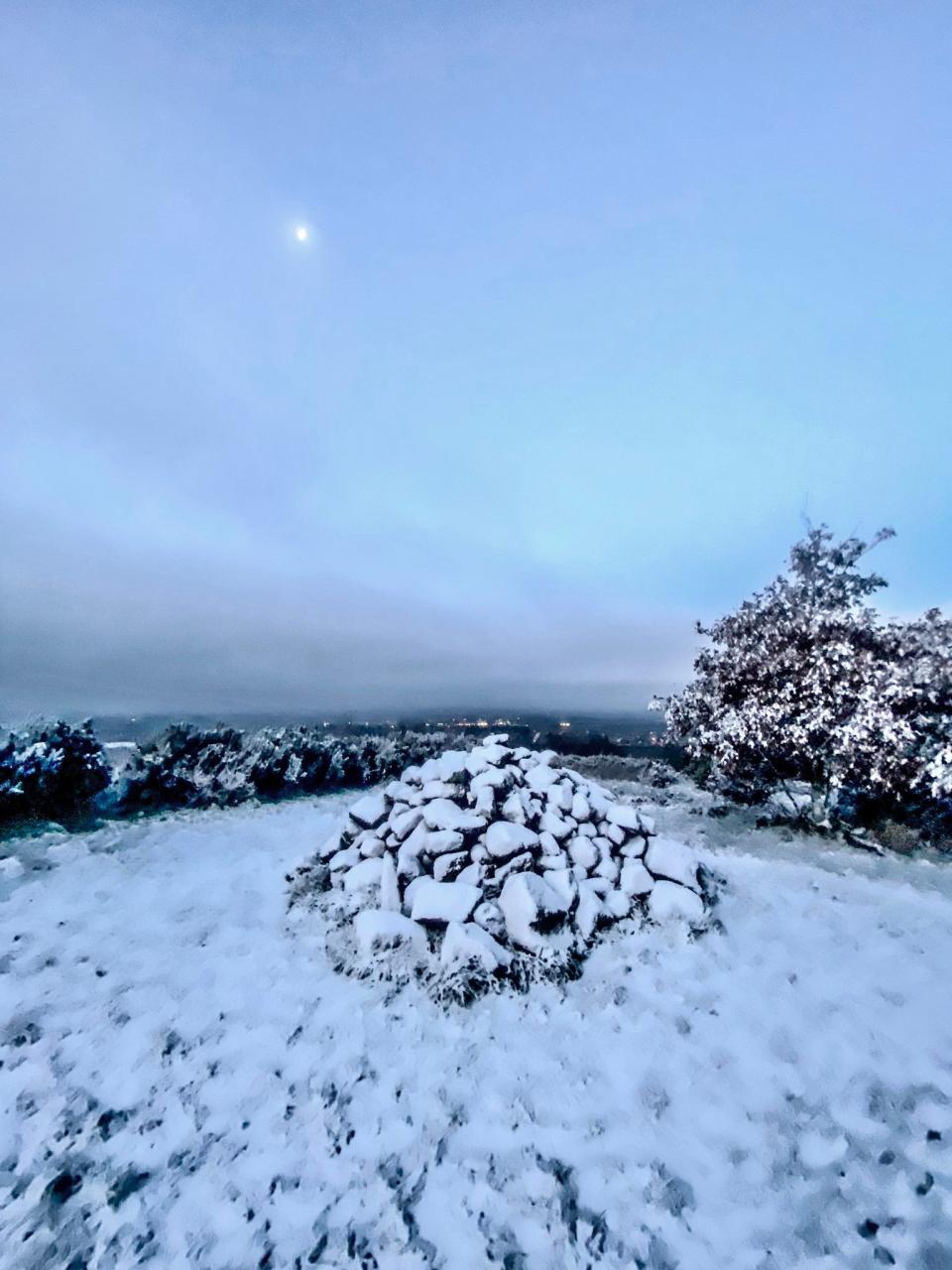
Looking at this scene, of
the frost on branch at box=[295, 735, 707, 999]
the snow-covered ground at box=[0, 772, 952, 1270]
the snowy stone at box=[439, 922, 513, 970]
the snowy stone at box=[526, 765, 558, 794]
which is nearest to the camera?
the snow-covered ground at box=[0, 772, 952, 1270]

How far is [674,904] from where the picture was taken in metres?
4.67

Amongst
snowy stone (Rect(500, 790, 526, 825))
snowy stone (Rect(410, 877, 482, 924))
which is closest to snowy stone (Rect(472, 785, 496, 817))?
snowy stone (Rect(500, 790, 526, 825))

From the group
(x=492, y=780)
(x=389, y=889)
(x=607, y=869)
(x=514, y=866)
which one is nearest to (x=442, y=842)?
(x=389, y=889)

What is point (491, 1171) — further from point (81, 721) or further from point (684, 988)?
point (81, 721)

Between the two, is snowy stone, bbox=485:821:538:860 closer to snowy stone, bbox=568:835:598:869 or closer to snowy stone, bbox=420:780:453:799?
snowy stone, bbox=568:835:598:869

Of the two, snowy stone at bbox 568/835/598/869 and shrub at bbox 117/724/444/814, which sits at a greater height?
snowy stone at bbox 568/835/598/869

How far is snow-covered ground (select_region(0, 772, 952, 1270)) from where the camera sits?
217 centimetres

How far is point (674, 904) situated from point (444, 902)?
87.0 inches

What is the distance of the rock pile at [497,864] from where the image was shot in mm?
4289

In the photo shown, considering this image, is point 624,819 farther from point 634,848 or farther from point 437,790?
point 437,790

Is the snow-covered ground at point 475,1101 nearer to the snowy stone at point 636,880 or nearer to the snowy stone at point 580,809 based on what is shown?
the snowy stone at point 636,880

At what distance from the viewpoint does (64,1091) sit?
2805mm

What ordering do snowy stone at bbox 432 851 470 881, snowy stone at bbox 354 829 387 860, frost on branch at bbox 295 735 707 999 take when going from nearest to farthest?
frost on branch at bbox 295 735 707 999 < snowy stone at bbox 432 851 470 881 < snowy stone at bbox 354 829 387 860

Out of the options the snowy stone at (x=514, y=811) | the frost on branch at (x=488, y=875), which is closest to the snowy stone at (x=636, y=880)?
the frost on branch at (x=488, y=875)
